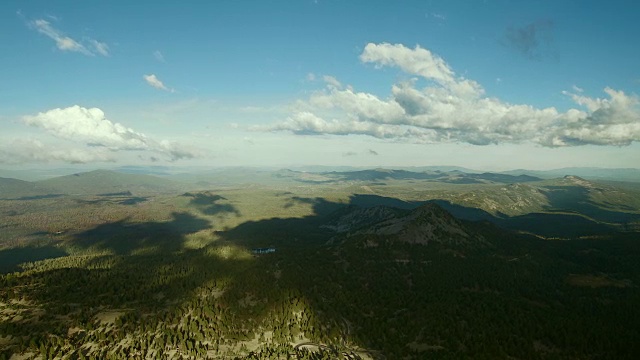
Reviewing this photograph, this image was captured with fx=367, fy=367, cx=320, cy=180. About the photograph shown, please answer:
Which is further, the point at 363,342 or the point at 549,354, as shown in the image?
the point at 363,342

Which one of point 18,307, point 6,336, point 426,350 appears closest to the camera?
point 6,336

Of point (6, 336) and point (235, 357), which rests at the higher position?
point (6, 336)

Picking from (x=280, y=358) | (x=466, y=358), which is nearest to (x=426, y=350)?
(x=466, y=358)

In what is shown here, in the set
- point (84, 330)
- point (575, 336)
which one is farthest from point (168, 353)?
point (575, 336)

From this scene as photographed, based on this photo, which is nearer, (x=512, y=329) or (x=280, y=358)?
(x=280, y=358)

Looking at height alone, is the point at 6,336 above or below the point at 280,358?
above

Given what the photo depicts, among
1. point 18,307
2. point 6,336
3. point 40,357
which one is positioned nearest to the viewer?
point 40,357

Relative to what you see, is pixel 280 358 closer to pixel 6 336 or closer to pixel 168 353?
pixel 168 353

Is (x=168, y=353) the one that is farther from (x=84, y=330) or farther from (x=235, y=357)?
(x=84, y=330)

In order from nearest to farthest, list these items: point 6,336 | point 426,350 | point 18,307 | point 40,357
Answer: point 40,357 < point 6,336 < point 426,350 < point 18,307
